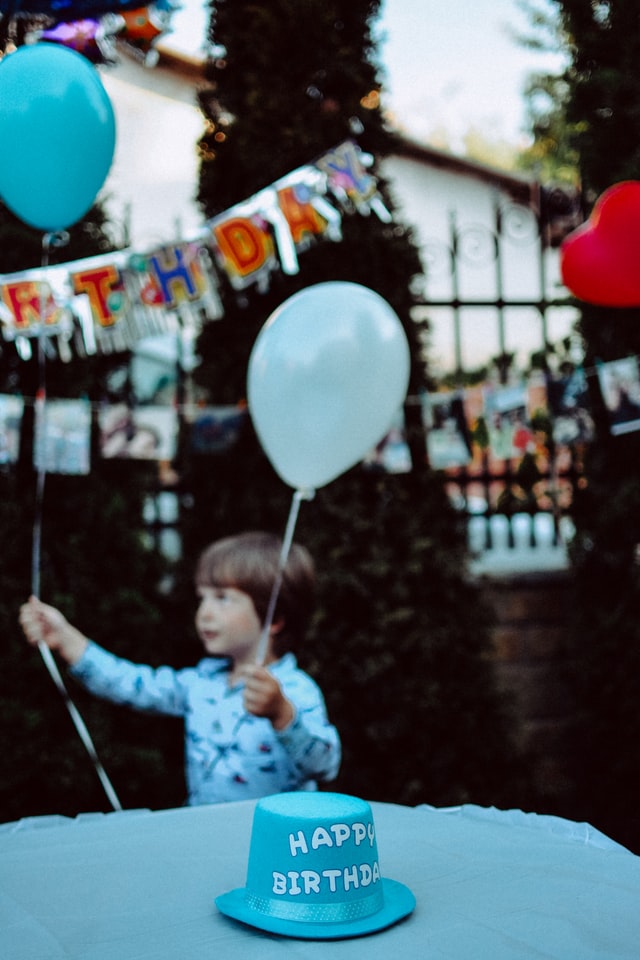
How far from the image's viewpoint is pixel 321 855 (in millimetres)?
1148

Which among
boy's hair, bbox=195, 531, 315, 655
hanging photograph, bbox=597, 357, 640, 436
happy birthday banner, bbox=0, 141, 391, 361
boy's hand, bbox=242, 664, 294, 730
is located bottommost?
boy's hand, bbox=242, 664, 294, 730

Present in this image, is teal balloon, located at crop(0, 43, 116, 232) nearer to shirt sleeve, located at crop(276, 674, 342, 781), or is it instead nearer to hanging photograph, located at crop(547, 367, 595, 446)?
shirt sleeve, located at crop(276, 674, 342, 781)

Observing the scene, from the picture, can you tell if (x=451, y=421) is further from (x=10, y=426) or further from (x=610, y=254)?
(x=10, y=426)

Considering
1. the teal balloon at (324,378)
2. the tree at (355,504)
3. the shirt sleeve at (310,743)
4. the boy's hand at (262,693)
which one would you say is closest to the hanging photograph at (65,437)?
the tree at (355,504)

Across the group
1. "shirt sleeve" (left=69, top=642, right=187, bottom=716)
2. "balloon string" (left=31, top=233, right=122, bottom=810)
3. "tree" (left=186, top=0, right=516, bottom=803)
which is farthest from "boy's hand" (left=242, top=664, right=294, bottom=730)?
"tree" (left=186, top=0, right=516, bottom=803)

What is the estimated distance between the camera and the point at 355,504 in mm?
3793

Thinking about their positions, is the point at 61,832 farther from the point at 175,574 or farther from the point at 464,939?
the point at 175,574

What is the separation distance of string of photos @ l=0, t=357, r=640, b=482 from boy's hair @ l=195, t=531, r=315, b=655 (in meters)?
1.08

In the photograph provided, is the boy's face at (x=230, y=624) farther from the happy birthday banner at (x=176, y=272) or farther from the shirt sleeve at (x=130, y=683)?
the happy birthday banner at (x=176, y=272)

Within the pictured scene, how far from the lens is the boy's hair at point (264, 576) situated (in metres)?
2.50

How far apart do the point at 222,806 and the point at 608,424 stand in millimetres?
2825

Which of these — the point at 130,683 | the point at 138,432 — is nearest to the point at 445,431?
the point at 138,432

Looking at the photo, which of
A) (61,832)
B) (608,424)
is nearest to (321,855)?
(61,832)

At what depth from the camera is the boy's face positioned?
8.00 ft
